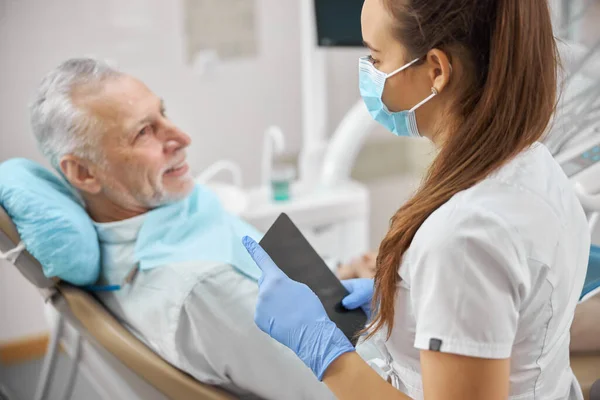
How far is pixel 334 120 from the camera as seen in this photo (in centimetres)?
288

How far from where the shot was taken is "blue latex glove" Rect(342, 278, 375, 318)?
125cm

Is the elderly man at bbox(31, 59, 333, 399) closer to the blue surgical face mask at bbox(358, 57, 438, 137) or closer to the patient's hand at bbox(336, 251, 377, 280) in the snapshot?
the patient's hand at bbox(336, 251, 377, 280)

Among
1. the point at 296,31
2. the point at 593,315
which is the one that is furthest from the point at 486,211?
the point at 296,31

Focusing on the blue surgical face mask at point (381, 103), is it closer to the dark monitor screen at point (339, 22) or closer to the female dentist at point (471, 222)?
the female dentist at point (471, 222)

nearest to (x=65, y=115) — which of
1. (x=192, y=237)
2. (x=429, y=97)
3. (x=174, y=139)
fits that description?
(x=174, y=139)

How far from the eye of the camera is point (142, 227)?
4.88 feet

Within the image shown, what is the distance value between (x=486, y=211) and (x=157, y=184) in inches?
36.9

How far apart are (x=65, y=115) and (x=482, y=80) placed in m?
0.96

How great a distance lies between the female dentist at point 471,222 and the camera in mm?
770

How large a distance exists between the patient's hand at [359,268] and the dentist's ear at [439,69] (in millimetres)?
942

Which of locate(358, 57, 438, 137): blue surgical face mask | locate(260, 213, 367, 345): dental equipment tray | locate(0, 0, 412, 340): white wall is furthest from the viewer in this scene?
locate(0, 0, 412, 340): white wall

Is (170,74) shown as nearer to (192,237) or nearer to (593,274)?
(192,237)

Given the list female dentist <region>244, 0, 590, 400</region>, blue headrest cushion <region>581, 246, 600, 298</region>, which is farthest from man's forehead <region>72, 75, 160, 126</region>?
blue headrest cushion <region>581, 246, 600, 298</region>

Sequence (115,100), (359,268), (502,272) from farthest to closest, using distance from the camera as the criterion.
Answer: (359,268) → (115,100) → (502,272)
